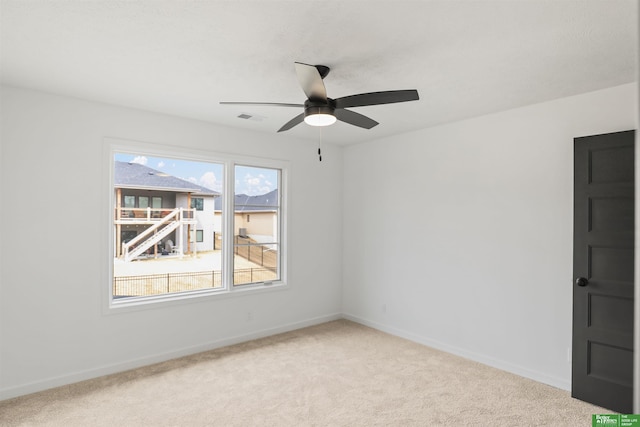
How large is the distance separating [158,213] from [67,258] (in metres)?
0.97

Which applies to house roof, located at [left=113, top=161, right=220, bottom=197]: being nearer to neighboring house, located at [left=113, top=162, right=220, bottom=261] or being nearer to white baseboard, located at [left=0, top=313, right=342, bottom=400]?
neighboring house, located at [left=113, top=162, right=220, bottom=261]

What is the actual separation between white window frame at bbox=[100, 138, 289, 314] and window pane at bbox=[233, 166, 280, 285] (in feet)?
0.25

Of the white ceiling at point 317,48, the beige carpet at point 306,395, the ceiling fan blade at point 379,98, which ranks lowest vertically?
the beige carpet at point 306,395

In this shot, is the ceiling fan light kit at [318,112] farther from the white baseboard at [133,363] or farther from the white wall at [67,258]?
the white baseboard at [133,363]

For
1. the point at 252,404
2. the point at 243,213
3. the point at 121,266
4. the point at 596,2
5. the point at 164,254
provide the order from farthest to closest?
the point at 243,213
the point at 164,254
the point at 121,266
the point at 252,404
the point at 596,2

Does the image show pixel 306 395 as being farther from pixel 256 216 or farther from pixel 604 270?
pixel 604 270

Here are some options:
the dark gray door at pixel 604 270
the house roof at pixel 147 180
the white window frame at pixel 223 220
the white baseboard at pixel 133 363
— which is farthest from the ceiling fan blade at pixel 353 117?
the white baseboard at pixel 133 363

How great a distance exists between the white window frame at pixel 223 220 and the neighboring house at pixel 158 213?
151 mm

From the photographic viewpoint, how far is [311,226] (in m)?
5.21

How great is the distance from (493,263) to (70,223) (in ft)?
13.4

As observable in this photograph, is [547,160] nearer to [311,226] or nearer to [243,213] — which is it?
[311,226]

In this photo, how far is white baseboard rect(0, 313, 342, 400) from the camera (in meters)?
3.14

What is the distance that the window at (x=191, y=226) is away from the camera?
386cm

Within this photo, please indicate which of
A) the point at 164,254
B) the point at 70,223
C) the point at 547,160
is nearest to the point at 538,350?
the point at 547,160
